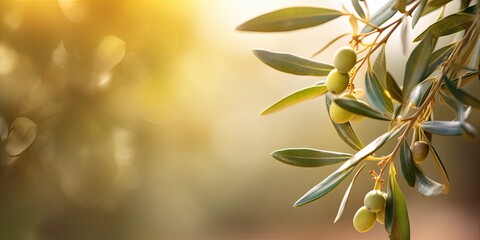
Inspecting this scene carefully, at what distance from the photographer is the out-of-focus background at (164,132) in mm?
1977

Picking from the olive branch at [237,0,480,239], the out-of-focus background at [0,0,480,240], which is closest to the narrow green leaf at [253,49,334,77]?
the olive branch at [237,0,480,239]

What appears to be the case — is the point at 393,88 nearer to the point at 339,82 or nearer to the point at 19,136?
the point at 339,82

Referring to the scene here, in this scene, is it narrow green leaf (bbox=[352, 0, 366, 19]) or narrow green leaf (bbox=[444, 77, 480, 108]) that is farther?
narrow green leaf (bbox=[352, 0, 366, 19])

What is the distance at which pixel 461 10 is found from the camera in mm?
448

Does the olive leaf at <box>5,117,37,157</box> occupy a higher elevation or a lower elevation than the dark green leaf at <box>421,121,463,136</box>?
lower

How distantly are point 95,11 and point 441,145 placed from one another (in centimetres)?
201

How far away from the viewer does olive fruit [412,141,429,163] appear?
43cm

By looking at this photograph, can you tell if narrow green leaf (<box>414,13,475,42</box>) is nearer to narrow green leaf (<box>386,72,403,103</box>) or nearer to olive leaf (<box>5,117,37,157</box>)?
narrow green leaf (<box>386,72,403,103</box>)

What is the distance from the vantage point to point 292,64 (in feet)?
1.52

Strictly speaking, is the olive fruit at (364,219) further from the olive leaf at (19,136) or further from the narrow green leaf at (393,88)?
the olive leaf at (19,136)

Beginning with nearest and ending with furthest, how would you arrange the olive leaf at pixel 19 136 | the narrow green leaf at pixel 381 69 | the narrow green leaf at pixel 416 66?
the narrow green leaf at pixel 416 66 → the narrow green leaf at pixel 381 69 → the olive leaf at pixel 19 136

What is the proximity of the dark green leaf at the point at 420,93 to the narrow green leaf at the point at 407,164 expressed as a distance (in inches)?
1.5

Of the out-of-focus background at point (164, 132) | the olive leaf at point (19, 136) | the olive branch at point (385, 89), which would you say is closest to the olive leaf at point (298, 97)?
the olive branch at point (385, 89)

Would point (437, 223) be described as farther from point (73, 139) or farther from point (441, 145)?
point (73, 139)
